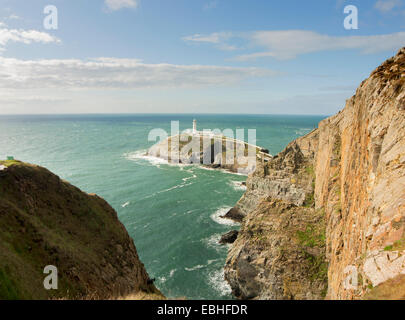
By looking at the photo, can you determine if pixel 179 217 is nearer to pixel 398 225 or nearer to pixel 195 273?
pixel 195 273

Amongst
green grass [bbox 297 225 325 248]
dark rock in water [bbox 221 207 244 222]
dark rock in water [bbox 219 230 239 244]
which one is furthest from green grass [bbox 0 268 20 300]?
dark rock in water [bbox 221 207 244 222]

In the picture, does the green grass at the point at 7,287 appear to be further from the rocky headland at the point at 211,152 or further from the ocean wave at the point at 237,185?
the rocky headland at the point at 211,152

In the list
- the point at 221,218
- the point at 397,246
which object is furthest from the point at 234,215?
the point at 397,246

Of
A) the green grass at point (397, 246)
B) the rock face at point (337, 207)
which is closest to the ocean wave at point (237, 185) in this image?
the rock face at point (337, 207)

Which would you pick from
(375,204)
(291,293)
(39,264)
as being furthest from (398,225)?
(39,264)

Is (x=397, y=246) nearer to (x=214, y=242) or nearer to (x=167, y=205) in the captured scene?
(x=214, y=242)

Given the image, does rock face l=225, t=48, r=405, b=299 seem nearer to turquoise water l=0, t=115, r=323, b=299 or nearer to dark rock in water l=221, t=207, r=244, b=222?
dark rock in water l=221, t=207, r=244, b=222
